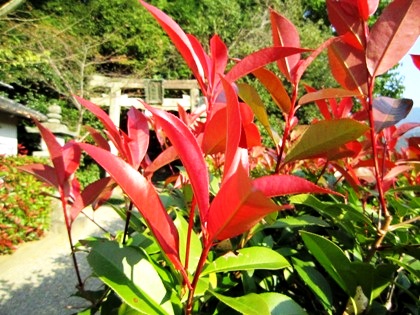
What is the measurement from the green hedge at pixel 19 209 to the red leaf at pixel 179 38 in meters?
4.01

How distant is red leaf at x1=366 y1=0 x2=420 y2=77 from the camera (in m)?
0.48

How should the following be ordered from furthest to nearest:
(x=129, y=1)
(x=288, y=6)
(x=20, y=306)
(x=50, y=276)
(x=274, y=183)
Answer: (x=288, y=6) → (x=129, y=1) → (x=50, y=276) → (x=20, y=306) → (x=274, y=183)

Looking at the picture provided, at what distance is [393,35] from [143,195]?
0.42 metres

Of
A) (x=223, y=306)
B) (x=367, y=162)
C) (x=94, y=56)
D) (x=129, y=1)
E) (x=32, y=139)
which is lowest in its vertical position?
(x=32, y=139)

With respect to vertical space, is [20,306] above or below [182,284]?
below

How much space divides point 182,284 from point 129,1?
39.8 ft

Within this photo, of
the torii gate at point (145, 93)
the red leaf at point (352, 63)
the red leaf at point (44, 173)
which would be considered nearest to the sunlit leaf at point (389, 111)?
the red leaf at point (352, 63)

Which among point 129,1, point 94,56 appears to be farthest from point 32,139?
point 129,1

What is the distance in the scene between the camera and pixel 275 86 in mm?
588

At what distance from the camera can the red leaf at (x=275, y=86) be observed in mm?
579

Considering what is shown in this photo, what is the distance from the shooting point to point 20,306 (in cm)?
310

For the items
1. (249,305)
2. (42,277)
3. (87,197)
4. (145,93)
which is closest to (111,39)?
(145,93)

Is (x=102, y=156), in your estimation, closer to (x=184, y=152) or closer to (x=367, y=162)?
(x=184, y=152)

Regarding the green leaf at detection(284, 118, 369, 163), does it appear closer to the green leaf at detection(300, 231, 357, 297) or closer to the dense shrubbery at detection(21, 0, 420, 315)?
the dense shrubbery at detection(21, 0, 420, 315)
